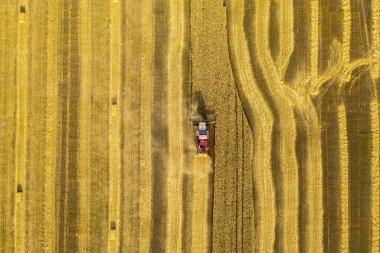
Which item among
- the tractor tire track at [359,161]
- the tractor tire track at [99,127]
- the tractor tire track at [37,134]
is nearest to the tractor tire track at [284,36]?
the tractor tire track at [359,161]

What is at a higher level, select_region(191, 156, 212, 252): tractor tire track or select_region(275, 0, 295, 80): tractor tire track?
select_region(275, 0, 295, 80): tractor tire track

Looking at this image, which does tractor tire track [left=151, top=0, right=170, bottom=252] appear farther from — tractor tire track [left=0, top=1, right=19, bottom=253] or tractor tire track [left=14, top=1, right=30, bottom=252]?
tractor tire track [left=0, top=1, right=19, bottom=253]

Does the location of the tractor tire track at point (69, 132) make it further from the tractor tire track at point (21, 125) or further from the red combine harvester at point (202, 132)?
the red combine harvester at point (202, 132)

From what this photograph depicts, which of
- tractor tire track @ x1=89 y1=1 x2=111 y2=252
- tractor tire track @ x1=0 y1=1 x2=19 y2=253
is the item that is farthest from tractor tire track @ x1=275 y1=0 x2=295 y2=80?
tractor tire track @ x1=0 y1=1 x2=19 y2=253

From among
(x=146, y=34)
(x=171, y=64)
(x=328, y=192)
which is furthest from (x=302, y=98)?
(x=146, y=34)

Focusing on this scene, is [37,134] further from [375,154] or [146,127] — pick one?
[375,154]

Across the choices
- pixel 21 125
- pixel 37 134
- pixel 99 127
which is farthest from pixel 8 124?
pixel 99 127

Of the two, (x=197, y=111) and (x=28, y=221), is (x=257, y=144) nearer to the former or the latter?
(x=197, y=111)
